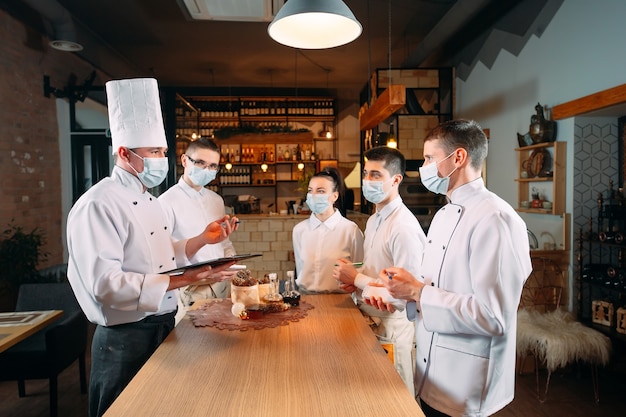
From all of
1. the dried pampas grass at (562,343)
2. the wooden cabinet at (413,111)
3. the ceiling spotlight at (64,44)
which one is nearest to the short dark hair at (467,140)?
the dried pampas grass at (562,343)

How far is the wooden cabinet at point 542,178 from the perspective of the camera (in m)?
4.37

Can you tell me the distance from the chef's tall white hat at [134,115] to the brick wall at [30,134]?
4.03 metres

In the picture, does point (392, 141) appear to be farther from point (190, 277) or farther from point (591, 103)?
point (190, 277)

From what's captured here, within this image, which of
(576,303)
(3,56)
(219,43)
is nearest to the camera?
(576,303)

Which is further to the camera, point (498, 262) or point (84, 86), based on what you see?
point (84, 86)

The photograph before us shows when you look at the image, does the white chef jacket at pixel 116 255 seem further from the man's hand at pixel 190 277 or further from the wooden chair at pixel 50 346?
the wooden chair at pixel 50 346

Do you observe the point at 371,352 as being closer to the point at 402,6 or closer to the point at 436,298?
the point at 436,298

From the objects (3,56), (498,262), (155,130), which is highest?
(3,56)

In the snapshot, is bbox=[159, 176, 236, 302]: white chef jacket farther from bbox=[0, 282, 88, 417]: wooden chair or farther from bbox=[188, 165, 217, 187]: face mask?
bbox=[0, 282, 88, 417]: wooden chair

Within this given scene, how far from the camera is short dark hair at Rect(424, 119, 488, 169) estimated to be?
5.72ft

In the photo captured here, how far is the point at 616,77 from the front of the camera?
368 cm

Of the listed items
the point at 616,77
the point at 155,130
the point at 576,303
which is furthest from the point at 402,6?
the point at 155,130

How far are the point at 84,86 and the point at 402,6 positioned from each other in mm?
4747

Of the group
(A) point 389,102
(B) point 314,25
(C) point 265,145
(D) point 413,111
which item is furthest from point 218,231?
(C) point 265,145
